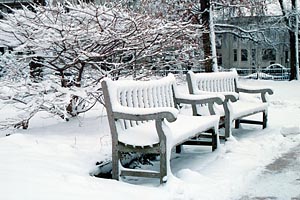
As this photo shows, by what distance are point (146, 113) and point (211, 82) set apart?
10.9 feet

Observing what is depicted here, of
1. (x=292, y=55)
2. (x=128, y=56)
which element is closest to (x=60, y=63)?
(x=128, y=56)

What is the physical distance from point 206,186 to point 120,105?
1216mm

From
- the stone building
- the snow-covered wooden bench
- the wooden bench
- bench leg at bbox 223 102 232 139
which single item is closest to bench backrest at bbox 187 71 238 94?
the wooden bench

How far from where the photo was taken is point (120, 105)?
4.66 meters

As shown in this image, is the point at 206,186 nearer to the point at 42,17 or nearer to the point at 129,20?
the point at 129,20

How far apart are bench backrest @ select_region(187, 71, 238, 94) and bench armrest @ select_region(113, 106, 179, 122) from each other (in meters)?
2.46

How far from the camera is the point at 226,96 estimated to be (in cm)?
658

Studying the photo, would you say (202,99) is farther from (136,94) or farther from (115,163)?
(115,163)

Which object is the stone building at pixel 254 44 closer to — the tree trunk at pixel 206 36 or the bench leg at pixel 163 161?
the tree trunk at pixel 206 36

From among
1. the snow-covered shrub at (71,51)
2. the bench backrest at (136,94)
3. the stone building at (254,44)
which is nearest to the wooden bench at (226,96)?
A: the bench backrest at (136,94)

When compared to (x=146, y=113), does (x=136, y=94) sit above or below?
above

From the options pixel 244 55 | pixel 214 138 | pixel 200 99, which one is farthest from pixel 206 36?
pixel 244 55

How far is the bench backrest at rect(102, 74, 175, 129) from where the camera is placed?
457 centimetres

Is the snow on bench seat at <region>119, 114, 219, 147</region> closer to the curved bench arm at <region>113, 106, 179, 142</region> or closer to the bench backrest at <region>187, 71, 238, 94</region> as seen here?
the curved bench arm at <region>113, 106, 179, 142</region>
